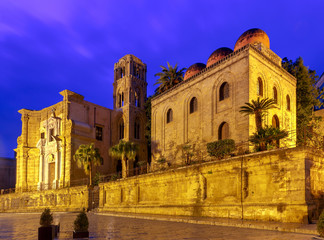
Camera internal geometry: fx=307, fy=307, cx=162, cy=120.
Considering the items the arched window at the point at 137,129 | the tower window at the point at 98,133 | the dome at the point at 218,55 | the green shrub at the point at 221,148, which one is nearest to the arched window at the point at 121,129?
the arched window at the point at 137,129

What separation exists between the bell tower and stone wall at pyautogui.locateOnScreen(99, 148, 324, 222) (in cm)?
2073

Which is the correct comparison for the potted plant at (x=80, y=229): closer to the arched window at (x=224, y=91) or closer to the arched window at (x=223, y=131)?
the arched window at (x=223, y=131)

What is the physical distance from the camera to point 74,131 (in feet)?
118

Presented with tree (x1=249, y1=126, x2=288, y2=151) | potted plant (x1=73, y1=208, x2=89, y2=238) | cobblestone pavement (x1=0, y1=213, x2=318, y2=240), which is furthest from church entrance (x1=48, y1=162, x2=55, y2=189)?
potted plant (x1=73, y1=208, x2=89, y2=238)

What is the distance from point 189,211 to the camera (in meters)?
16.9

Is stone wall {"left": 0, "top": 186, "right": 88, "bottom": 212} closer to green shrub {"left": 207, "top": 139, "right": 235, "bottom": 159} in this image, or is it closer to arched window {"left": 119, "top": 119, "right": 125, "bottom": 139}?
arched window {"left": 119, "top": 119, "right": 125, "bottom": 139}

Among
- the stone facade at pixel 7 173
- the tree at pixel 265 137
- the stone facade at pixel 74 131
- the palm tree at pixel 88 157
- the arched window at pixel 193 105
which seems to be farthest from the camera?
the stone facade at pixel 7 173

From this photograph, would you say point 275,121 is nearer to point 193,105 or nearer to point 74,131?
point 193,105

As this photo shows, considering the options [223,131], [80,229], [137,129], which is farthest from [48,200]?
[80,229]

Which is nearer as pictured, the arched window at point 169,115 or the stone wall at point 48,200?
the stone wall at point 48,200

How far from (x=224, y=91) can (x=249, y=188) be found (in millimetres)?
12158

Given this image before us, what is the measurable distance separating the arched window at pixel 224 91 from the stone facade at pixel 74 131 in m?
17.4

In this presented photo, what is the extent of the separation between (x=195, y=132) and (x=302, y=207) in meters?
15.5

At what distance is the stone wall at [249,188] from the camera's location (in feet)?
40.1
